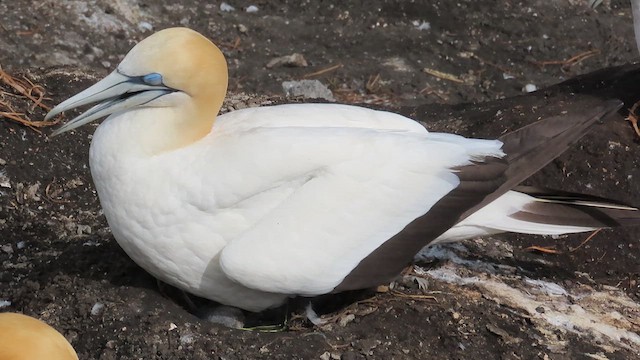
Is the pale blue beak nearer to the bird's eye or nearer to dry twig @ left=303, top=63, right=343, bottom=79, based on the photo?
the bird's eye

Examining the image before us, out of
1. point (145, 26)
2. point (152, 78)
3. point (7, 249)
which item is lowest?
point (145, 26)

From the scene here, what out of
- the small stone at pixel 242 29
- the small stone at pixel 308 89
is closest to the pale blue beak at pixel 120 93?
the small stone at pixel 308 89

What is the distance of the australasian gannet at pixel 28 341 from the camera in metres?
2.88

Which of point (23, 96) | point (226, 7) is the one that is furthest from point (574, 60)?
point (23, 96)

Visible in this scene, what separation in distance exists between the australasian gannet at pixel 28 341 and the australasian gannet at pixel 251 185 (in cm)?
102

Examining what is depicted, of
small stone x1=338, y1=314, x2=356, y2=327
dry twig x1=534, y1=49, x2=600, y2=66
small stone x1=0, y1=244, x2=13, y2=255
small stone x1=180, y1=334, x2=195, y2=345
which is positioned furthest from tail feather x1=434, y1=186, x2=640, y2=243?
dry twig x1=534, y1=49, x2=600, y2=66

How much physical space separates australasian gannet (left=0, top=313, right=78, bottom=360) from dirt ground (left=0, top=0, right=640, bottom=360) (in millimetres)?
962

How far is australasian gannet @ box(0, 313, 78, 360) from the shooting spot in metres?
2.88

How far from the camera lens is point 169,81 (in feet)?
13.4

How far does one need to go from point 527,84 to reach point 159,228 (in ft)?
15.6

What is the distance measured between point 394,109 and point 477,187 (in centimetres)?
232

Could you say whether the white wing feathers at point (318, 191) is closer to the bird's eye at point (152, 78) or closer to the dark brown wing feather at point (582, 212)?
the bird's eye at point (152, 78)

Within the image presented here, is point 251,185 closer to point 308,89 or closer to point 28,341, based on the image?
point 28,341

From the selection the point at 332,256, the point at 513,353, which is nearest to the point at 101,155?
the point at 332,256
